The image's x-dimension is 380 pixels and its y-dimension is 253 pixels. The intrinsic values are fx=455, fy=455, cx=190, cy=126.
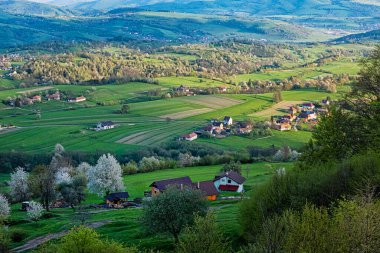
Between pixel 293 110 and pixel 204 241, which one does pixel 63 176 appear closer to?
pixel 204 241

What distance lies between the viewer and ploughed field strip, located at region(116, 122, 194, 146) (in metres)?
110

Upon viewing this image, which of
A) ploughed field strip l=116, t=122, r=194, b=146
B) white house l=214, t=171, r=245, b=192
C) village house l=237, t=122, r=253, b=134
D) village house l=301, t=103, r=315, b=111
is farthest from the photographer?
village house l=301, t=103, r=315, b=111

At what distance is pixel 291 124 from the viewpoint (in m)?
121

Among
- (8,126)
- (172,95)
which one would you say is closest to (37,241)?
(8,126)

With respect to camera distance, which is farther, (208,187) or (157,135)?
(157,135)

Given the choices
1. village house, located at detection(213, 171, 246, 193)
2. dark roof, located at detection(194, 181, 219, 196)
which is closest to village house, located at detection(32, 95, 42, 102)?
village house, located at detection(213, 171, 246, 193)

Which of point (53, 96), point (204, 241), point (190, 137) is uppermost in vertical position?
point (204, 241)

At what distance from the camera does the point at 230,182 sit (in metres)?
73.6

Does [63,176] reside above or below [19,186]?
above

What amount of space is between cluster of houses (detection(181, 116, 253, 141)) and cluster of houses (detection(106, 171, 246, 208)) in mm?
37391

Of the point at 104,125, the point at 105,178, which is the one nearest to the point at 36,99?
the point at 104,125

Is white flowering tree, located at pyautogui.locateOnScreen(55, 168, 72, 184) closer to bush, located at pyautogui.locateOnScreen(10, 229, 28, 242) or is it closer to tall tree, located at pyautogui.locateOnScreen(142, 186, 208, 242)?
bush, located at pyautogui.locateOnScreen(10, 229, 28, 242)

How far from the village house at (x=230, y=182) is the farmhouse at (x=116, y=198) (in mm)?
15010

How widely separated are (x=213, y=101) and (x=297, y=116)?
32113 mm
